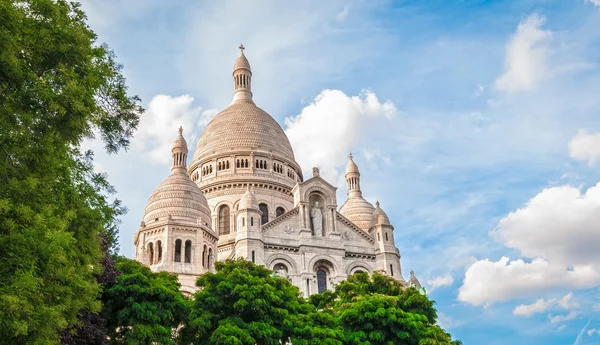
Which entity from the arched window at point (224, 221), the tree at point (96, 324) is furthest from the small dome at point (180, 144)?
the tree at point (96, 324)

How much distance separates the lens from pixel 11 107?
52.1 ft

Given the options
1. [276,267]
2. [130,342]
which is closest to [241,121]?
[276,267]

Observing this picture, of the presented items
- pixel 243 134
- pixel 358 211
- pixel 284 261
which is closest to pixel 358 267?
pixel 284 261

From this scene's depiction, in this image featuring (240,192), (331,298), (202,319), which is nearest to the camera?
(202,319)

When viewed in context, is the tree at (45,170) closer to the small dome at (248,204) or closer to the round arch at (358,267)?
the small dome at (248,204)

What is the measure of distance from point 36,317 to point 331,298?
20440 millimetres

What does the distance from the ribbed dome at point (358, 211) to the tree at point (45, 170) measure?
3772cm

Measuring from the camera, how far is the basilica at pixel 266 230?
43656 mm

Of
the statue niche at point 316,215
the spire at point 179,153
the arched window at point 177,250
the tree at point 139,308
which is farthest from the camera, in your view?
the spire at point 179,153

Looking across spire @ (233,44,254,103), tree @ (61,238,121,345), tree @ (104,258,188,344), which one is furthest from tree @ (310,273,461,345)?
spire @ (233,44,254,103)

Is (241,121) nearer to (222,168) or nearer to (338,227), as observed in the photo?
(222,168)

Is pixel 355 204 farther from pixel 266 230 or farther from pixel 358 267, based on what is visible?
Answer: pixel 266 230

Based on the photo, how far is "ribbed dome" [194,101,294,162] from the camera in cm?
6219

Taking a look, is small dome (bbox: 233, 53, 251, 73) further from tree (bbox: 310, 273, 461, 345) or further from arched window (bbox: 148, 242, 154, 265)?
tree (bbox: 310, 273, 461, 345)
